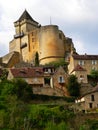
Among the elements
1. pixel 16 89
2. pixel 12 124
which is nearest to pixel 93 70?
pixel 16 89

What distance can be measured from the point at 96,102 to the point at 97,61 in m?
16.3

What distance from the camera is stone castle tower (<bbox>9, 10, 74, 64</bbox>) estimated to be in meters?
95.4

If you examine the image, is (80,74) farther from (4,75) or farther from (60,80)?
(4,75)

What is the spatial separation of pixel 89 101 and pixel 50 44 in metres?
29.0

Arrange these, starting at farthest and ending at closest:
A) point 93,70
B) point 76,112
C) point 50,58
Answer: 1. point 50,58
2. point 93,70
3. point 76,112

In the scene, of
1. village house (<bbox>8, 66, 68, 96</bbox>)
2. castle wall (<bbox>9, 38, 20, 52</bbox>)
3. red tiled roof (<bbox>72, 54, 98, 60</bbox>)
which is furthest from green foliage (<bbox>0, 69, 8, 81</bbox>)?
castle wall (<bbox>9, 38, 20, 52</bbox>)

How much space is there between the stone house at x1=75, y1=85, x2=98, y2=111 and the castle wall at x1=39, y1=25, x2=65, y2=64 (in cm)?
2668

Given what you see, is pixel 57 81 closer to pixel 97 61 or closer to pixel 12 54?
pixel 97 61

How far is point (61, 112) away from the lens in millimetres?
61719

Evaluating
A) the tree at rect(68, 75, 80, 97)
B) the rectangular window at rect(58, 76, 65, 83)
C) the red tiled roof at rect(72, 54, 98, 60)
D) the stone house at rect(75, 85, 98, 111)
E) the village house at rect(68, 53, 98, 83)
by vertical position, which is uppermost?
the red tiled roof at rect(72, 54, 98, 60)

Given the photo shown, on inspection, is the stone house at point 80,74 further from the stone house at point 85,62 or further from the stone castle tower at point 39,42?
the stone castle tower at point 39,42

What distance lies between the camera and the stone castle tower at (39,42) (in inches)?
3755

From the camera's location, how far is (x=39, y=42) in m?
97.3

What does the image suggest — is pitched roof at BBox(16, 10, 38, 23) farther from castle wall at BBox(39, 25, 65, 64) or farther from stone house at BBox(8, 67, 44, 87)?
stone house at BBox(8, 67, 44, 87)
